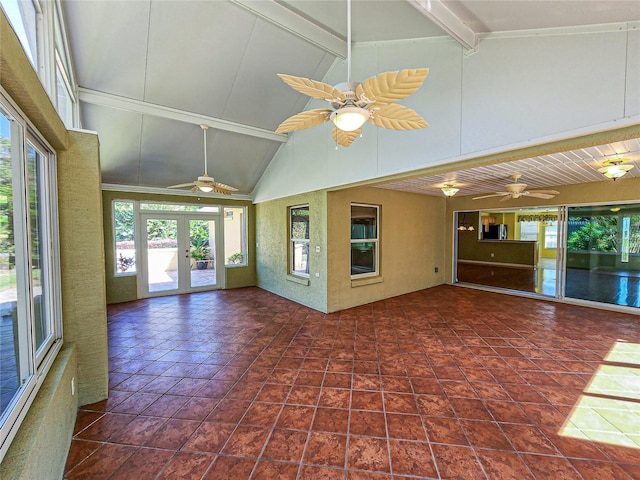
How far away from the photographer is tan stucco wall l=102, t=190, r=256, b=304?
5.67 meters

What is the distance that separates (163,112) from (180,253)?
3.43 m

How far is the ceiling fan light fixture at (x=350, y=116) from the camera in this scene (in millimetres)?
1770

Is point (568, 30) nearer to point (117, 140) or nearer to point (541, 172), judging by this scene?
point (541, 172)

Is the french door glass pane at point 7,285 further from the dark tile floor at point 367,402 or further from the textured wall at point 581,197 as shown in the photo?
the textured wall at point 581,197

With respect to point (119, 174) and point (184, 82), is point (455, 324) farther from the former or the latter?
point (119, 174)

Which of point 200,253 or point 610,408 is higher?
point 200,253

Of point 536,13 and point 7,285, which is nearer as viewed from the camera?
point 7,285

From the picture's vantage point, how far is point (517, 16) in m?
2.25

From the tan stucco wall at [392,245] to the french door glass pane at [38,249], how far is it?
11.9 ft

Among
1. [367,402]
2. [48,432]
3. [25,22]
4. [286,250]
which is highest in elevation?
[25,22]

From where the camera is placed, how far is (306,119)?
205cm

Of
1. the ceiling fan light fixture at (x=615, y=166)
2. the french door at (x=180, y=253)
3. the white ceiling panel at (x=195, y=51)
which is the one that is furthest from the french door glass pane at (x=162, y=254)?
the ceiling fan light fixture at (x=615, y=166)

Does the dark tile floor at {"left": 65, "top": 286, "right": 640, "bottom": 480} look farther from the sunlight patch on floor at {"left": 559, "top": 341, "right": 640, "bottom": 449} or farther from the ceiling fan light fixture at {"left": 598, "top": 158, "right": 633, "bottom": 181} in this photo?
the ceiling fan light fixture at {"left": 598, "top": 158, "right": 633, "bottom": 181}

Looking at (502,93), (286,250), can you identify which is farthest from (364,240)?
(502,93)
